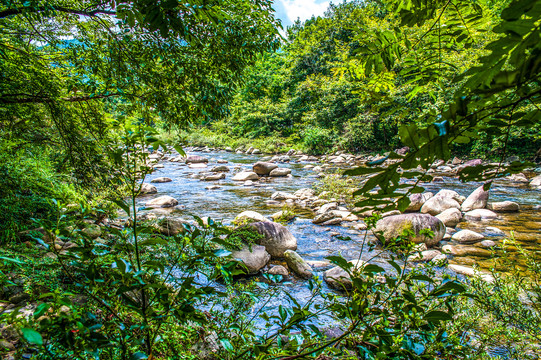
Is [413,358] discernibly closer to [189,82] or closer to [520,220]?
[189,82]

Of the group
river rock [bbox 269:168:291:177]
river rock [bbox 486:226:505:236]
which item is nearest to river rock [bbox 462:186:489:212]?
river rock [bbox 486:226:505:236]

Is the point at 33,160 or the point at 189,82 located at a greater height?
the point at 189,82

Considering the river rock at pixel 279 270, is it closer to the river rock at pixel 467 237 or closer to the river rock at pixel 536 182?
the river rock at pixel 467 237

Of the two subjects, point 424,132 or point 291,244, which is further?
point 291,244

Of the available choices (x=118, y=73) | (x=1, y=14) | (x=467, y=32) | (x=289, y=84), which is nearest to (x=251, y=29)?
(x=118, y=73)

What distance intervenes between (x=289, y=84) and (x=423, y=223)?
2477 cm

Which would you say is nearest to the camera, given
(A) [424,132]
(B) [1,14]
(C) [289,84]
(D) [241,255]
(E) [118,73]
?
(A) [424,132]

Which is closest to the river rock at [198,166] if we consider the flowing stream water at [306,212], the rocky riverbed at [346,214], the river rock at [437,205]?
the flowing stream water at [306,212]

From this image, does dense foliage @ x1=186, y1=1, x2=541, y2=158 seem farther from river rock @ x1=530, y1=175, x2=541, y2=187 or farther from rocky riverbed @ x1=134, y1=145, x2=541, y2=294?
river rock @ x1=530, y1=175, x2=541, y2=187

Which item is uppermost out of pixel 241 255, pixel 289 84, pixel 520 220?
pixel 289 84

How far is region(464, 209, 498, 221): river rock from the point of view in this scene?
592 cm

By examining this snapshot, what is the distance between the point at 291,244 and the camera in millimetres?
4453

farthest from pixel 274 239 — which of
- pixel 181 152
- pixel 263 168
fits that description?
pixel 263 168

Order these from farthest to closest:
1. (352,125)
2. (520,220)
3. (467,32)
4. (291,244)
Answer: (352,125), (520,220), (291,244), (467,32)
